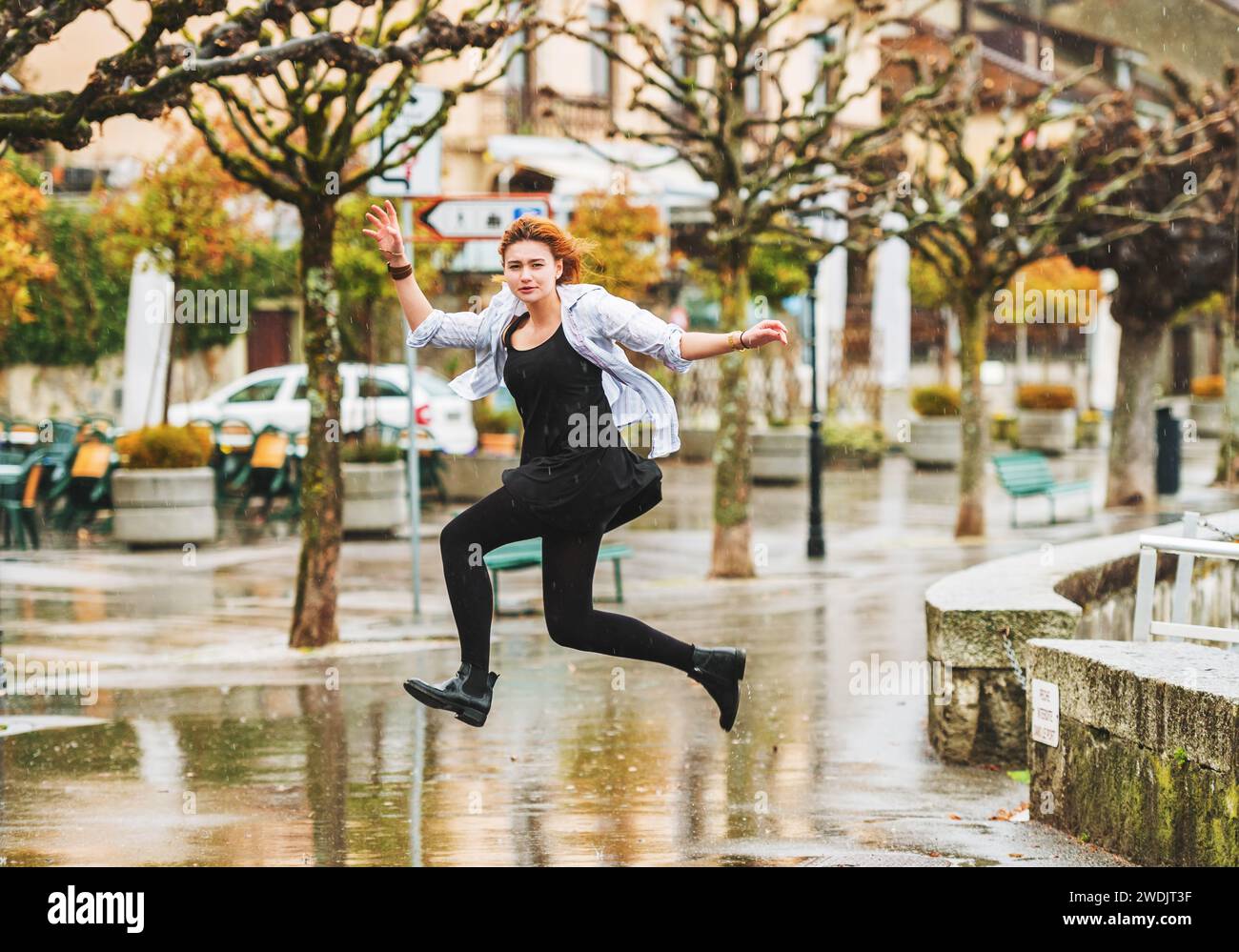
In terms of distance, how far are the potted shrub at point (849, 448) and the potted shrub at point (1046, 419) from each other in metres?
3.69

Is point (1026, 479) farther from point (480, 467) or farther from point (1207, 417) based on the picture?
point (1207, 417)

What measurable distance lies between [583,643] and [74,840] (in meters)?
2.34

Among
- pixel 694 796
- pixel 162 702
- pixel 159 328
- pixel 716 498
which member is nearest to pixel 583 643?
pixel 694 796

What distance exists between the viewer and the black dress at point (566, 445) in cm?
564

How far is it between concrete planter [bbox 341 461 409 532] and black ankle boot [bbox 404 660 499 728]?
45.0 ft

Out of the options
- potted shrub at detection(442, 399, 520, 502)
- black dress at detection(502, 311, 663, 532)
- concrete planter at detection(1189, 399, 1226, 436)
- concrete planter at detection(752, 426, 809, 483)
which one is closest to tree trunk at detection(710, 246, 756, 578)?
potted shrub at detection(442, 399, 520, 502)

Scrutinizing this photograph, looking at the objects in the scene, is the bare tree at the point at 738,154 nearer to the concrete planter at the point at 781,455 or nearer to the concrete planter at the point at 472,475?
the concrete planter at the point at 472,475

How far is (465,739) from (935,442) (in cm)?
2171

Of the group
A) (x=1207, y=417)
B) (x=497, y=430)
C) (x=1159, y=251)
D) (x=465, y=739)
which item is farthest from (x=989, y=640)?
(x=1207, y=417)

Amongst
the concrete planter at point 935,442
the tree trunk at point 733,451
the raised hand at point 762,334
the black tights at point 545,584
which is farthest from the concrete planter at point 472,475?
the raised hand at point 762,334

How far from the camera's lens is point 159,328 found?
956 inches

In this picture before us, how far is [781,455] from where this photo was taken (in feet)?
89.7

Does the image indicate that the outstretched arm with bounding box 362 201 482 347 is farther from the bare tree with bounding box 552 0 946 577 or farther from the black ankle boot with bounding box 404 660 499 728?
the bare tree with bounding box 552 0 946 577
